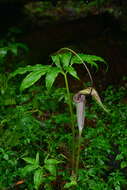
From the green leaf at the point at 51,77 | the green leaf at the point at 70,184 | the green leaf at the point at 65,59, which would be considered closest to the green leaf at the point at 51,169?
the green leaf at the point at 70,184

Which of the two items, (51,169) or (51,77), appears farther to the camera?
(51,169)

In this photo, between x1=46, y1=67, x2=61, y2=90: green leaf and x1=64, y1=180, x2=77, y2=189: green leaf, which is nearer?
x1=46, y1=67, x2=61, y2=90: green leaf

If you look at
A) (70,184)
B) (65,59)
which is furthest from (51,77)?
(70,184)

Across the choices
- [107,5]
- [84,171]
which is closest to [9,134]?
[84,171]

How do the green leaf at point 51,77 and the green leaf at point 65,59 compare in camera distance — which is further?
the green leaf at point 65,59

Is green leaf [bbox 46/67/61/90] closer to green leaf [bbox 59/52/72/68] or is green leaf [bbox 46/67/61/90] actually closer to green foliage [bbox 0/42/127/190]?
green foliage [bbox 0/42/127/190]

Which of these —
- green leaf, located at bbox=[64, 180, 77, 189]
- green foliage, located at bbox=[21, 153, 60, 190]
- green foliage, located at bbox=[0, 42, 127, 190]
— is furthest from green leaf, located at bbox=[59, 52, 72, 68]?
green leaf, located at bbox=[64, 180, 77, 189]

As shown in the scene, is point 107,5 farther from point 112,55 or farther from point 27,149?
point 27,149

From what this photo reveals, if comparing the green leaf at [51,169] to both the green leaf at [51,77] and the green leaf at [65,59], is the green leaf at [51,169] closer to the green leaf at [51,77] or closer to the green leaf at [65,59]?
the green leaf at [51,77]

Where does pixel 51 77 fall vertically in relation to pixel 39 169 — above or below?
above

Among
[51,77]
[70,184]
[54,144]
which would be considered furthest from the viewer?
[54,144]

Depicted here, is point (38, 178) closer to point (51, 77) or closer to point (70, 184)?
point (70, 184)

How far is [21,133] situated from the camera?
3283mm

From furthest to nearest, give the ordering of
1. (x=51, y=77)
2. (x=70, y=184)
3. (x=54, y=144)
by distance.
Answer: (x=54, y=144), (x=70, y=184), (x=51, y=77)
